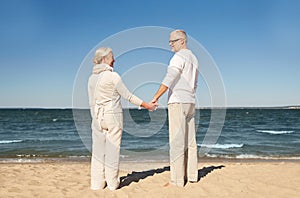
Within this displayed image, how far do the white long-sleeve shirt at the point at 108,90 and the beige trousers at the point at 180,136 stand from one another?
55 cm

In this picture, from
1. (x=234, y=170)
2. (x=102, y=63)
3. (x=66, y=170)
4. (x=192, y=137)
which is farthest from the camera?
(x=66, y=170)

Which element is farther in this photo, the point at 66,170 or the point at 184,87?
the point at 66,170

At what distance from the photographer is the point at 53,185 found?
15.7 ft

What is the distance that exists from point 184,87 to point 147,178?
183cm

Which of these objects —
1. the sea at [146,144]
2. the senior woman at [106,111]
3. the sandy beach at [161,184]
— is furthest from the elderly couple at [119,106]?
the sea at [146,144]

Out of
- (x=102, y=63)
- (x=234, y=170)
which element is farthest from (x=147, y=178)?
(x=102, y=63)

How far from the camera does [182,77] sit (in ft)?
14.1

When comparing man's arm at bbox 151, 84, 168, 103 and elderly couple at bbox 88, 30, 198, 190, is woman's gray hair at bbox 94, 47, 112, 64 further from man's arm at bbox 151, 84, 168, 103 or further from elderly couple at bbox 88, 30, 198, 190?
man's arm at bbox 151, 84, 168, 103

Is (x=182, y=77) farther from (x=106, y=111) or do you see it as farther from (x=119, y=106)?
(x=106, y=111)

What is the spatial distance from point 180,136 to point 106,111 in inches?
42.9

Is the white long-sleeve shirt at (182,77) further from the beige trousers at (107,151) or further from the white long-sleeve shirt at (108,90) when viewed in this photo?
the beige trousers at (107,151)

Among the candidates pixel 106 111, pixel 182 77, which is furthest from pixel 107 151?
pixel 182 77

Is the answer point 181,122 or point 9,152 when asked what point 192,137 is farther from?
point 9,152

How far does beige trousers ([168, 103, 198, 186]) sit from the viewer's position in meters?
4.32
